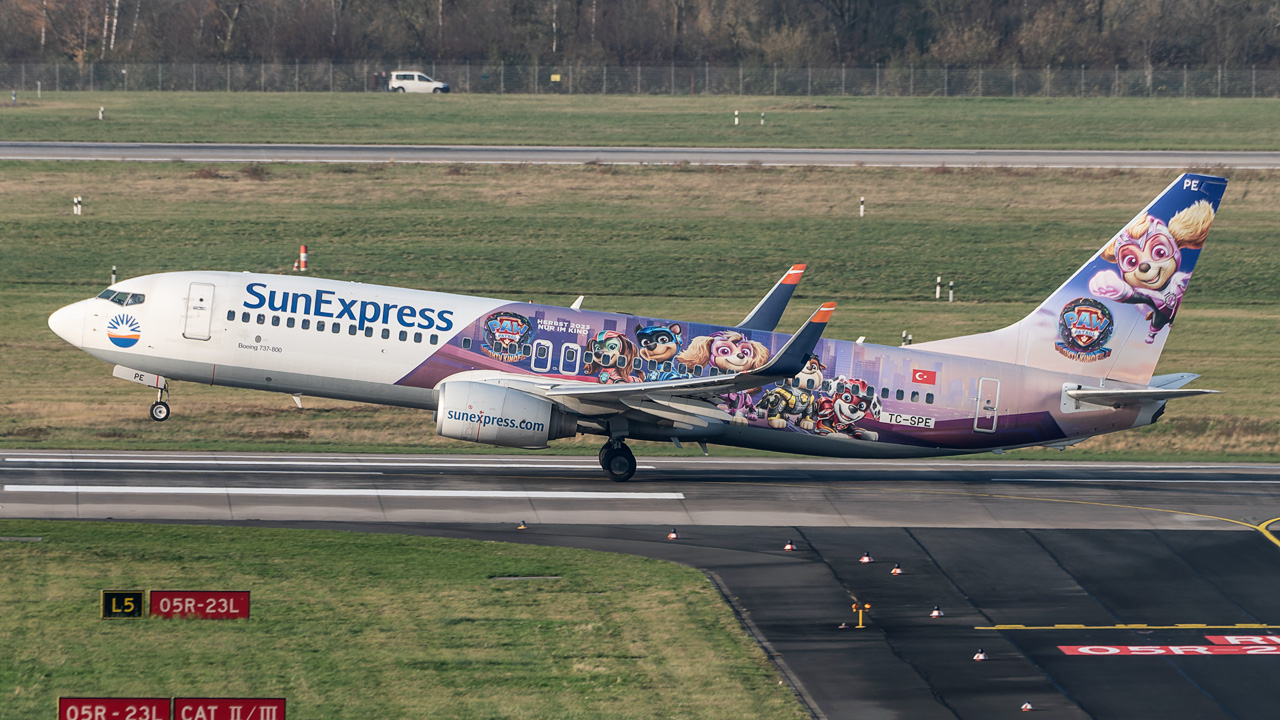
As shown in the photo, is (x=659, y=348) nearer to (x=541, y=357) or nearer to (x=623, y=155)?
(x=541, y=357)

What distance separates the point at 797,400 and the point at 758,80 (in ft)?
267

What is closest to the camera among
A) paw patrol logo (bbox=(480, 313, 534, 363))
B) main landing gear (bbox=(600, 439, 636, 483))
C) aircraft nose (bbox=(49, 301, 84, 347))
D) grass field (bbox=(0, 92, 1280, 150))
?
paw patrol logo (bbox=(480, 313, 534, 363))

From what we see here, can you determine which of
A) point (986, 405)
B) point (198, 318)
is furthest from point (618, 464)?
point (198, 318)

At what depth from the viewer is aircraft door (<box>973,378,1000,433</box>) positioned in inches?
1495

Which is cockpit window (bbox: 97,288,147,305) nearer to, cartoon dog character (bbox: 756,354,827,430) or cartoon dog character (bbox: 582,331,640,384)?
cartoon dog character (bbox: 582,331,640,384)

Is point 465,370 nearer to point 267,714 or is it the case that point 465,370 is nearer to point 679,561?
point 679,561

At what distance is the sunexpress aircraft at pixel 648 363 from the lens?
1437 inches

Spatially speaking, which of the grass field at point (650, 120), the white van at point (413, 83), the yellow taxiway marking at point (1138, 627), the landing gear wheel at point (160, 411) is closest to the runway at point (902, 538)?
the yellow taxiway marking at point (1138, 627)

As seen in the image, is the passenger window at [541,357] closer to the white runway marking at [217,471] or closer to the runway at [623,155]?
the white runway marking at [217,471]

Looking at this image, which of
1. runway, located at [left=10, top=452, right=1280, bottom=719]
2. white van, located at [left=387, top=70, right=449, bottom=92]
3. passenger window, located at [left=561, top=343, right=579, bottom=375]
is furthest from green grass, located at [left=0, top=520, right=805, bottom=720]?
white van, located at [left=387, top=70, right=449, bottom=92]

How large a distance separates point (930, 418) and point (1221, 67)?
97.0 meters

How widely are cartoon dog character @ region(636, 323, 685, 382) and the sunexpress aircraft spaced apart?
38 mm

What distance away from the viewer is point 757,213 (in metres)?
74.8

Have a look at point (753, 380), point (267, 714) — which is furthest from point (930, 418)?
point (267, 714)
